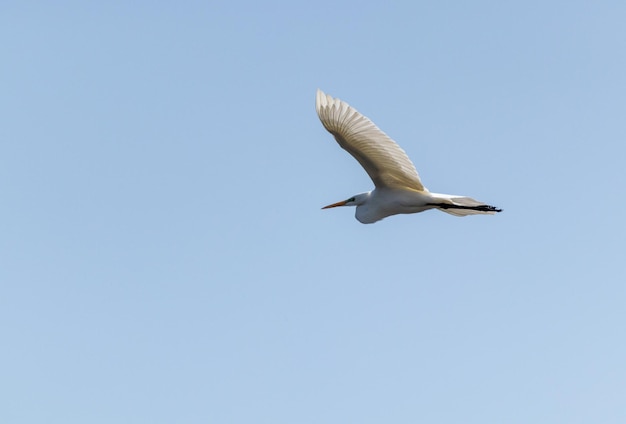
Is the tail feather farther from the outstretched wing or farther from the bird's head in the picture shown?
the bird's head

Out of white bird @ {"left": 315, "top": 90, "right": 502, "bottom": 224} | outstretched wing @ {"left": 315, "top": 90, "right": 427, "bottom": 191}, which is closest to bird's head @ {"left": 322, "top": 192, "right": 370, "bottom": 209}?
white bird @ {"left": 315, "top": 90, "right": 502, "bottom": 224}

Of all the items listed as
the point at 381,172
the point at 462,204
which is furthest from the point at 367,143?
the point at 462,204

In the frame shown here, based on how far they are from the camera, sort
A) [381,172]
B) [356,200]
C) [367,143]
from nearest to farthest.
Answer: [367,143], [381,172], [356,200]

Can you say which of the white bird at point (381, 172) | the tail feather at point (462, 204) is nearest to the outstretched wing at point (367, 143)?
the white bird at point (381, 172)

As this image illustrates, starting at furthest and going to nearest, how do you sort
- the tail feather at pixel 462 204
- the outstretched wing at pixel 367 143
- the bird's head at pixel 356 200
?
the bird's head at pixel 356 200, the tail feather at pixel 462 204, the outstretched wing at pixel 367 143

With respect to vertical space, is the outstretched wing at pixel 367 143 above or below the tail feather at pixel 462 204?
above

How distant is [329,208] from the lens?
27016mm

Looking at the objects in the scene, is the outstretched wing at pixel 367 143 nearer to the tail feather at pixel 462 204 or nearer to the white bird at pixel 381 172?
the white bird at pixel 381 172

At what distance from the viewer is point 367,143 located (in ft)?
74.3

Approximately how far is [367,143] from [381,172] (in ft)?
3.52

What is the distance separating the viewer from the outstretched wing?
22.2 meters

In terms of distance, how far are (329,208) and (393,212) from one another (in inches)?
117

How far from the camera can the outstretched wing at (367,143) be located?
72.9ft

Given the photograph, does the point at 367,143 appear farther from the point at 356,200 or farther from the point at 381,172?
the point at 356,200
